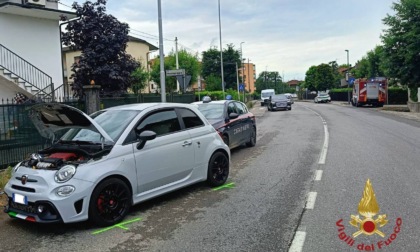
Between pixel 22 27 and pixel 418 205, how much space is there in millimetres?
18259

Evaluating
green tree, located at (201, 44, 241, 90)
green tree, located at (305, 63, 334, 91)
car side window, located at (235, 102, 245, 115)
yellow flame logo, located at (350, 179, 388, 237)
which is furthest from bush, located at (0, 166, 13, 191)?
green tree, located at (305, 63, 334, 91)

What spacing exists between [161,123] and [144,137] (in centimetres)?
78

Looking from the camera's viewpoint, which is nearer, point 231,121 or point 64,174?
point 64,174

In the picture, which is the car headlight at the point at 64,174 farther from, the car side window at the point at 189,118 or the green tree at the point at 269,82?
the green tree at the point at 269,82

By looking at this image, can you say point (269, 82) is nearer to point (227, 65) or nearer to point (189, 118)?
point (227, 65)

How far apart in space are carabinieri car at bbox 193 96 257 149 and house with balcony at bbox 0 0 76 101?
315 inches

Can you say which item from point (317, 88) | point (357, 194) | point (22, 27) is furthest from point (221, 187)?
point (317, 88)

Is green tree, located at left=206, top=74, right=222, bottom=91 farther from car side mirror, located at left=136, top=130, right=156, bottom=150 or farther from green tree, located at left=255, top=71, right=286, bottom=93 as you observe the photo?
green tree, located at left=255, top=71, right=286, bottom=93

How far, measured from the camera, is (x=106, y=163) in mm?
5352

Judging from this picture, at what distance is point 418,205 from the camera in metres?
5.84

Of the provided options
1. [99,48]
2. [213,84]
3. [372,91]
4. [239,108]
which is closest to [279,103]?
[372,91]

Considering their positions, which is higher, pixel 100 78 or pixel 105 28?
pixel 105 28

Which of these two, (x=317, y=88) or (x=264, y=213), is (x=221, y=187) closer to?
(x=264, y=213)

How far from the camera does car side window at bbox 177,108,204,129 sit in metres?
6.94
